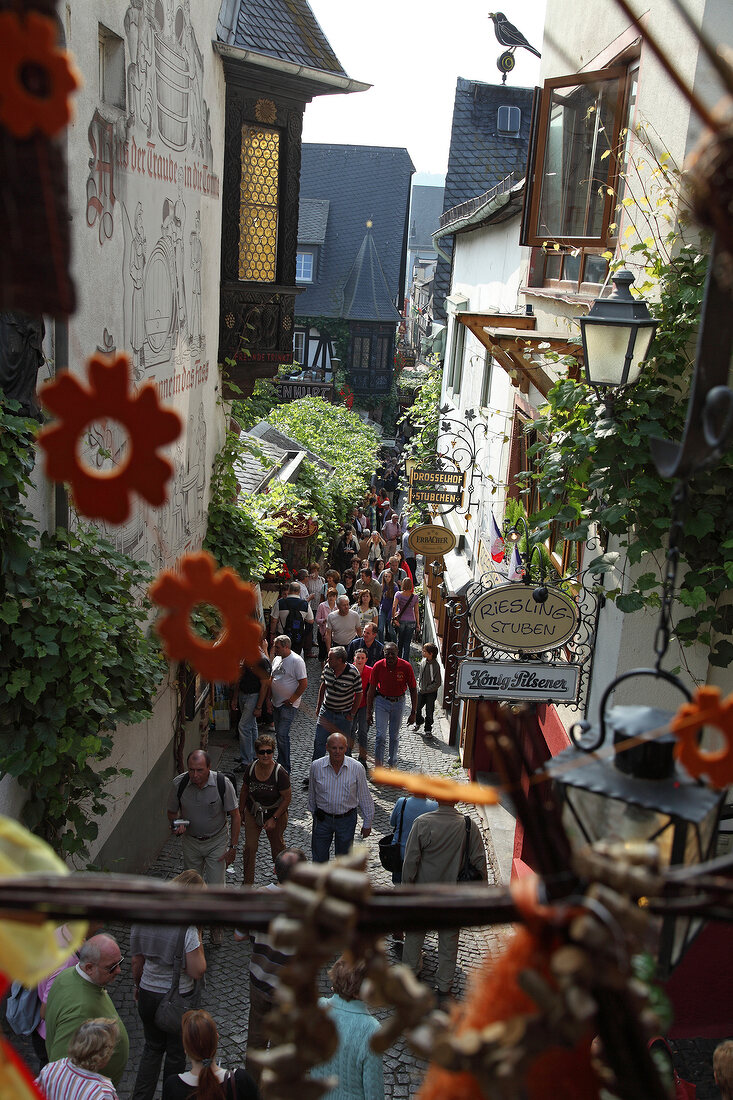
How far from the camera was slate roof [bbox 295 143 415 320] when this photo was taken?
46.2 metres

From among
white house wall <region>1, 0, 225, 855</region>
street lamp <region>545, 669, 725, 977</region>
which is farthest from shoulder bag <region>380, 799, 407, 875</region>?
street lamp <region>545, 669, 725, 977</region>

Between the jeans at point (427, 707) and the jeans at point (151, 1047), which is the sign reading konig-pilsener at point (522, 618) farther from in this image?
the jeans at point (427, 707)

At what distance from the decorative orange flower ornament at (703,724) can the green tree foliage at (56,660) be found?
4.11m

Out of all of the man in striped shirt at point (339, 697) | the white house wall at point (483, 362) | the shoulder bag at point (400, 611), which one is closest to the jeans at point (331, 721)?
the man in striped shirt at point (339, 697)

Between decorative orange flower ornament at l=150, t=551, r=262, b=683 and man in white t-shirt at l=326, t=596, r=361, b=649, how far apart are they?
36.6 ft

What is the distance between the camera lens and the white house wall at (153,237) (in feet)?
23.1

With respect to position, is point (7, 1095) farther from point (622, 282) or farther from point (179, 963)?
point (622, 282)

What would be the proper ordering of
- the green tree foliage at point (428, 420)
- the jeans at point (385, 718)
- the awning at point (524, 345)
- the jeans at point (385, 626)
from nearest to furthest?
the awning at point (524, 345) < the jeans at point (385, 718) < the jeans at point (385, 626) < the green tree foliage at point (428, 420)

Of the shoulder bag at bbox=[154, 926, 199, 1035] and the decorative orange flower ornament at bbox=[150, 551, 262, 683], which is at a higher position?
the decorative orange flower ornament at bbox=[150, 551, 262, 683]

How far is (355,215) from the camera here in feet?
158

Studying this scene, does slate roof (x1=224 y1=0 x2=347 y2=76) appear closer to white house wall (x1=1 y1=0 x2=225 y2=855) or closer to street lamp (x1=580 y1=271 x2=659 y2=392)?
white house wall (x1=1 y1=0 x2=225 y2=855)

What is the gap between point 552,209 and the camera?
8758mm

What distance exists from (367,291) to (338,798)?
40.2 m

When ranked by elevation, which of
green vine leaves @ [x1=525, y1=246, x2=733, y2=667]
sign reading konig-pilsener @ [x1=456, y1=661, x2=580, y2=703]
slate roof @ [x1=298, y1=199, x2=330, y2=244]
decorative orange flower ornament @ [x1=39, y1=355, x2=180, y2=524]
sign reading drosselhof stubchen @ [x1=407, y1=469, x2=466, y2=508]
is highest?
slate roof @ [x1=298, y1=199, x2=330, y2=244]
